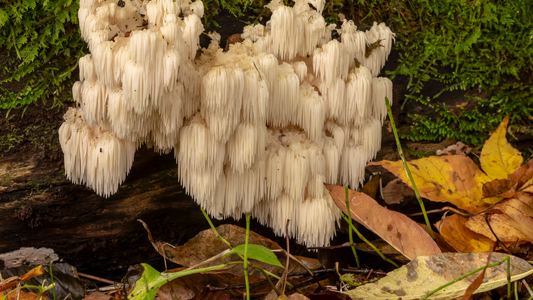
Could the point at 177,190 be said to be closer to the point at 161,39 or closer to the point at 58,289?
the point at 58,289

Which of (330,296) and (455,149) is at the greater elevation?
(455,149)

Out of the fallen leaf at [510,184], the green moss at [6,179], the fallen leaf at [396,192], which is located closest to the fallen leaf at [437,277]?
the fallen leaf at [510,184]

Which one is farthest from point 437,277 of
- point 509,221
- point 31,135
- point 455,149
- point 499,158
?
point 31,135

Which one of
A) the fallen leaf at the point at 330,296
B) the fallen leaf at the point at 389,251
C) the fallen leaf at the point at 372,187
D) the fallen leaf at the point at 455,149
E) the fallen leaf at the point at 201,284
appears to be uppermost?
the fallen leaf at the point at 455,149

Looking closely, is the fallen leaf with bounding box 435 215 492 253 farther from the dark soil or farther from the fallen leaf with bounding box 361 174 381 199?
the dark soil

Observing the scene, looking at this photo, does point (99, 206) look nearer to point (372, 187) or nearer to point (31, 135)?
point (31, 135)

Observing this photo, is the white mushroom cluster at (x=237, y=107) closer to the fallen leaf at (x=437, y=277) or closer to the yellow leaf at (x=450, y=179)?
the yellow leaf at (x=450, y=179)
